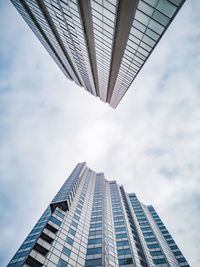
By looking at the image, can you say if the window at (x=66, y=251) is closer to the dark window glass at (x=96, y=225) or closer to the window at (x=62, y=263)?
the window at (x=62, y=263)

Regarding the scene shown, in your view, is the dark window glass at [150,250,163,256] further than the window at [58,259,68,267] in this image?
Yes

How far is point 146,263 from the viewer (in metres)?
52.3

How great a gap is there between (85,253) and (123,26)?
3992cm

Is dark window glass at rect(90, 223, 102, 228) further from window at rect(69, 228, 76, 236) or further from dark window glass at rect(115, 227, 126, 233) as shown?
window at rect(69, 228, 76, 236)

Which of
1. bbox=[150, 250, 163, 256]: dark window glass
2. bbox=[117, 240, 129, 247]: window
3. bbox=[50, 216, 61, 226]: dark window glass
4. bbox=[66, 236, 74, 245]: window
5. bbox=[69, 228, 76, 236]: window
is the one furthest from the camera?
bbox=[150, 250, 163, 256]: dark window glass

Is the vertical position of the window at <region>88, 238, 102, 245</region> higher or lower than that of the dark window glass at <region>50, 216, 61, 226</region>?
lower

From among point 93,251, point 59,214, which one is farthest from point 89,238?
point 59,214

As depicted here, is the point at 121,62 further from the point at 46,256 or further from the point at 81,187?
the point at 81,187

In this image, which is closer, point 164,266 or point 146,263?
point 146,263

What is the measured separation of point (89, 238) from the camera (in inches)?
1998

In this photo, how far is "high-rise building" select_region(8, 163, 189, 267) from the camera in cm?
3706

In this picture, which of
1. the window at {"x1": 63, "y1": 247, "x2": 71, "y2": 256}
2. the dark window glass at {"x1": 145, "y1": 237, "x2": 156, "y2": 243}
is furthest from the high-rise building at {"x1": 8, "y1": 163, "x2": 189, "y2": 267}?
the dark window glass at {"x1": 145, "y1": 237, "x2": 156, "y2": 243}

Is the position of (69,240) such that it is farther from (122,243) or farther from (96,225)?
(122,243)

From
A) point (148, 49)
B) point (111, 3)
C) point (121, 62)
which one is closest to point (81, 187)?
point (121, 62)
